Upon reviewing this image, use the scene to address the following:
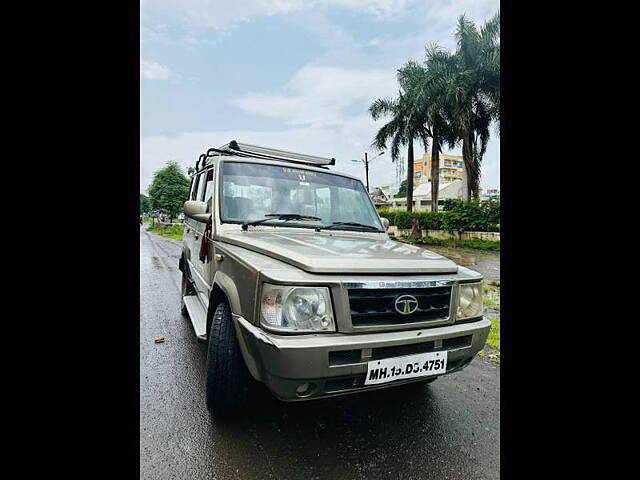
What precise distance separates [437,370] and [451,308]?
38 cm

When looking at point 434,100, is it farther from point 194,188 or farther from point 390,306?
point 390,306

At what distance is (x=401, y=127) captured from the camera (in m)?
21.7

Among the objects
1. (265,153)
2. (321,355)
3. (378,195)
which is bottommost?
(321,355)

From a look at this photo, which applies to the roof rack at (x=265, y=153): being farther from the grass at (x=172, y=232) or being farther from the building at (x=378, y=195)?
the grass at (x=172, y=232)

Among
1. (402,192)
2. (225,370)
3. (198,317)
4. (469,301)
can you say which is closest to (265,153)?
(198,317)

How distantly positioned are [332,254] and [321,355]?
584 millimetres

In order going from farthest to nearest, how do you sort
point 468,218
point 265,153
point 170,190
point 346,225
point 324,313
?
point 170,190 → point 468,218 → point 265,153 → point 346,225 → point 324,313

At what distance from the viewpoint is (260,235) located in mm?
2770

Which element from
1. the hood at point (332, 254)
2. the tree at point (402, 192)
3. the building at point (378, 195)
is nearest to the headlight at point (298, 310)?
the hood at point (332, 254)

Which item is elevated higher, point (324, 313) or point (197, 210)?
point (197, 210)

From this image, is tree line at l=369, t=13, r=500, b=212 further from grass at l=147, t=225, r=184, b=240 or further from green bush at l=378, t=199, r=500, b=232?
grass at l=147, t=225, r=184, b=240

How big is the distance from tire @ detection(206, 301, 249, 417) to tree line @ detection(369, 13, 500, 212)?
60.4 feet
